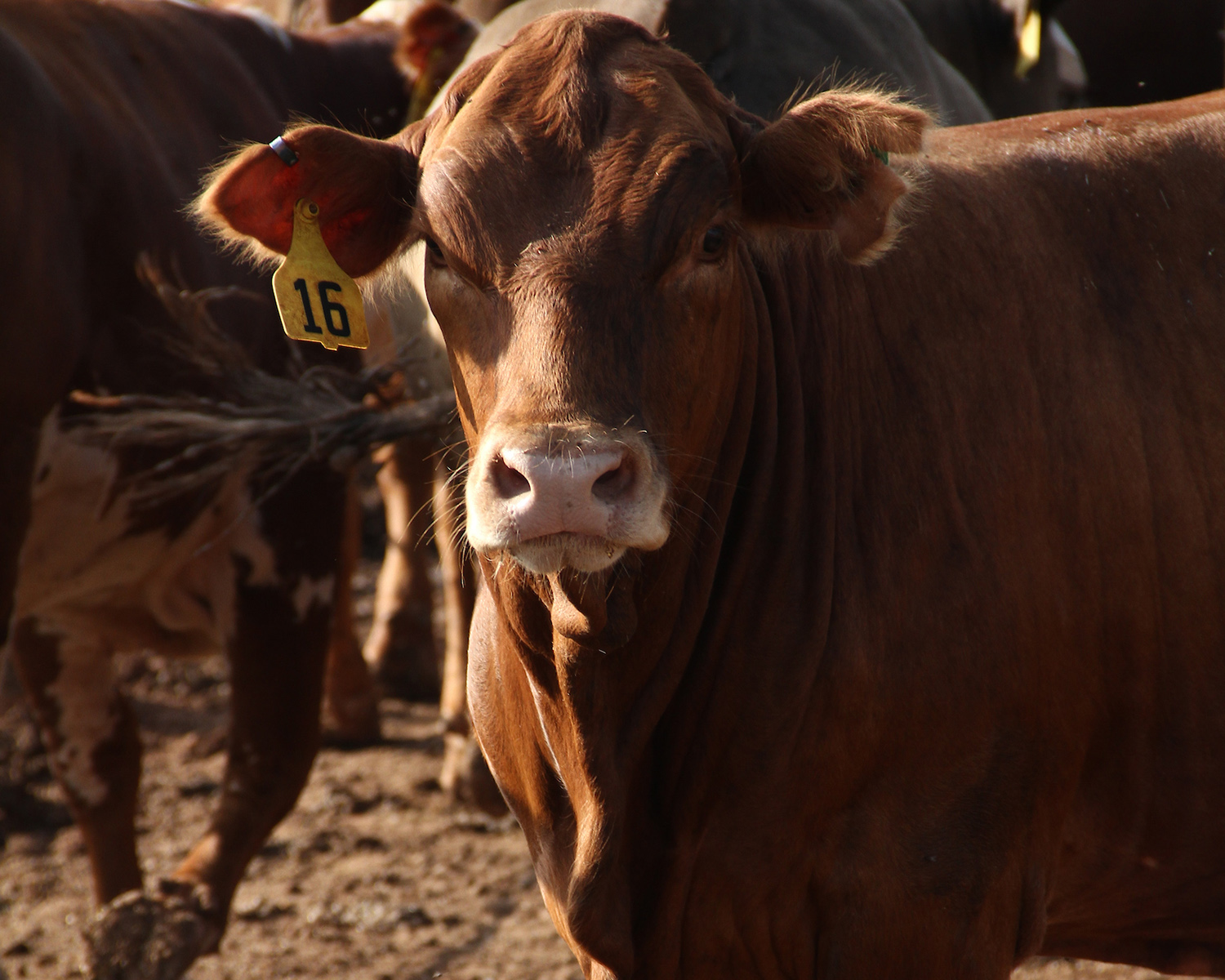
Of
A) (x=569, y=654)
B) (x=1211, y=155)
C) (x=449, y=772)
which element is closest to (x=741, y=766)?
(x=569, y=654)

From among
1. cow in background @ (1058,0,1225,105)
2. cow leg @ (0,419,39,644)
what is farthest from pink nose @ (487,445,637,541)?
cow in background @ (1058,0,1225,105)

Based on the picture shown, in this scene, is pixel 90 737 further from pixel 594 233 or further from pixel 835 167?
pixel 835 167

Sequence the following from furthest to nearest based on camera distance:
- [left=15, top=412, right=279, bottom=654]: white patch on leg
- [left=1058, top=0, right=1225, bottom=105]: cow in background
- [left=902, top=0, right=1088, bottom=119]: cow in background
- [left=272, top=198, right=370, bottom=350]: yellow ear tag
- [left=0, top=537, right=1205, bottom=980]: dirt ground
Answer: [left=1058, top=0, right=1225, bottom=105]: cow in background
[left=902, top=0, right=1088, bottom=119]: cow in background
[left=0, top=537, right=1205, bottom=980]: dirt ground
[left=15, top=412, right=279, bottom=654]: white patch on leg
[left=272, top=198, right=370, bottom=350]: yellow ear tag

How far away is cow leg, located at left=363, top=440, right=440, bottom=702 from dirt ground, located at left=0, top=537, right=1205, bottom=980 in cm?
31

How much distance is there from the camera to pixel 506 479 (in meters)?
2.09

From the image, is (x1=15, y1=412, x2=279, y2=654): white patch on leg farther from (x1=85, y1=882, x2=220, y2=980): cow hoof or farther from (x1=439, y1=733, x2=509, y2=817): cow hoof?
(x1=439, y1=733, x2=509, y2=817): cow hoof

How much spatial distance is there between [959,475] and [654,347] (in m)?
0.64

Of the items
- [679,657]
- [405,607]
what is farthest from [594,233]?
[405,607]

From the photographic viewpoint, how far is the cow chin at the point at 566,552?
2061mm

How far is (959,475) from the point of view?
2484mm

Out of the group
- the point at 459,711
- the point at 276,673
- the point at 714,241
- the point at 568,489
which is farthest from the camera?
the point at 459,711

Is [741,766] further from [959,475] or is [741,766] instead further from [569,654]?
[959,475]

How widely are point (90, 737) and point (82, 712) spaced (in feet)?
0.28

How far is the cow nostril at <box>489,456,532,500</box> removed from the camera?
207 centimetres
